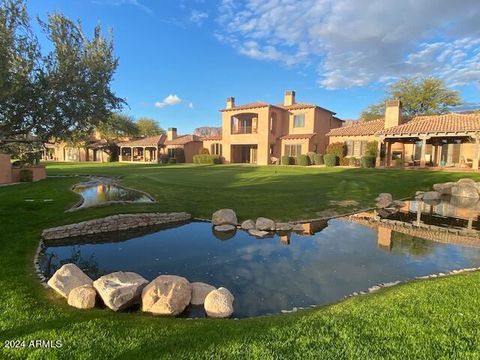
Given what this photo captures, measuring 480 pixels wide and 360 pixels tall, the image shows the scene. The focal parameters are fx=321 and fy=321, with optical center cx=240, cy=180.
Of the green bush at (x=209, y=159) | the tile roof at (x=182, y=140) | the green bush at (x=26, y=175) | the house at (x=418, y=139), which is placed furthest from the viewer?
the tile roof at (x=182, y=140)

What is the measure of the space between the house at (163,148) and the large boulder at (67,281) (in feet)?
128

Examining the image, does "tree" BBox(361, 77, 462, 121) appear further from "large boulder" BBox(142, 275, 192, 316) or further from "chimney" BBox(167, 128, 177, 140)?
"large boulder" BBox(142, 275, 192, 316)

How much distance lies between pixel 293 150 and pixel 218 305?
3132cm

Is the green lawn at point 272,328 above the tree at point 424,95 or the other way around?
the other way around

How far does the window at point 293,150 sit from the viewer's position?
3484 cm

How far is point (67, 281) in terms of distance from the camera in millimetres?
5688

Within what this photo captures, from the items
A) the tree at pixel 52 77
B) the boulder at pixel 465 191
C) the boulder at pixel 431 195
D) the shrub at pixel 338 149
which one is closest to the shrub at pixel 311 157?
the shrub at pixel 338 149

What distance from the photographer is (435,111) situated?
148 ft

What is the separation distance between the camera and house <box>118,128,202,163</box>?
44.8 meters

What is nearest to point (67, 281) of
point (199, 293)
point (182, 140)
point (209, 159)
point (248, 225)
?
point (199, 293)

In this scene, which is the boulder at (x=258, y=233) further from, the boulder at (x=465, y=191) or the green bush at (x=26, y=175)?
the green bush at (x=26, y=175)

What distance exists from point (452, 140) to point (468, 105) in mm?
21469

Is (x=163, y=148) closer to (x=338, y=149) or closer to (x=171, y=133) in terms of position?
(x=171, y=133)

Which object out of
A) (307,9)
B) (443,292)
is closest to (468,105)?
(307,9)
